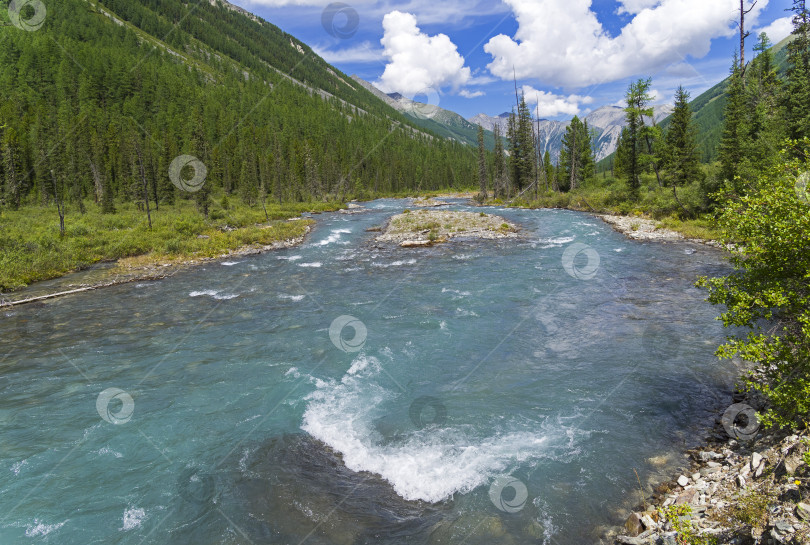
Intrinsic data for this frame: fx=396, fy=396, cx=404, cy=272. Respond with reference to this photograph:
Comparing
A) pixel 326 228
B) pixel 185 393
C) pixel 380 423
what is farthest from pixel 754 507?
pixel 326 228

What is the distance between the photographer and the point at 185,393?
1230 centimetres

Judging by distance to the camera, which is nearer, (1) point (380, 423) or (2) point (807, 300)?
(2) point (807, 300)

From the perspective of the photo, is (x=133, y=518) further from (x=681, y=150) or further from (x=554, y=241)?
(x=681, y=150)

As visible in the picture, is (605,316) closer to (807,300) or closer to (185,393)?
(807,300)

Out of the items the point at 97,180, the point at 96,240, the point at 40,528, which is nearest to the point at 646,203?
the point at 40,528

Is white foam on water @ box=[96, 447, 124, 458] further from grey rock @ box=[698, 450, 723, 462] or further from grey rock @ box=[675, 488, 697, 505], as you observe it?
grey rock @ box=[698, 450, 723, 462]

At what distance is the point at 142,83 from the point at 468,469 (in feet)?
487

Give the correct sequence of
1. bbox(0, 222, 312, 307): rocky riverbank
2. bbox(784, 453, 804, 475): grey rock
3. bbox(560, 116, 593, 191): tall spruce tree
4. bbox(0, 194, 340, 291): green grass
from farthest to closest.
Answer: bbox(560, 116, 593, 191): tall spruce tree < bbox(0, 194, 340, 291): green grass < bbox(0, 222, 312, 307): rocky riverbank < bbox(784, 453, 804, 475): grey rock

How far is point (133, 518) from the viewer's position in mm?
7637

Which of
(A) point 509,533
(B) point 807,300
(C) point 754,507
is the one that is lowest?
(A) point 509,533

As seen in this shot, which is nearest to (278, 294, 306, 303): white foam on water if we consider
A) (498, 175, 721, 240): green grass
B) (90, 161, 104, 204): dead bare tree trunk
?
(498, 175, 721, 240): green grass

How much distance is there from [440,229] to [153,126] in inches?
3826

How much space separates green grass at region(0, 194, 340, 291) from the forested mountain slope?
6348mm

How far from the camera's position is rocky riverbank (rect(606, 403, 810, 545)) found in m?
5.08
